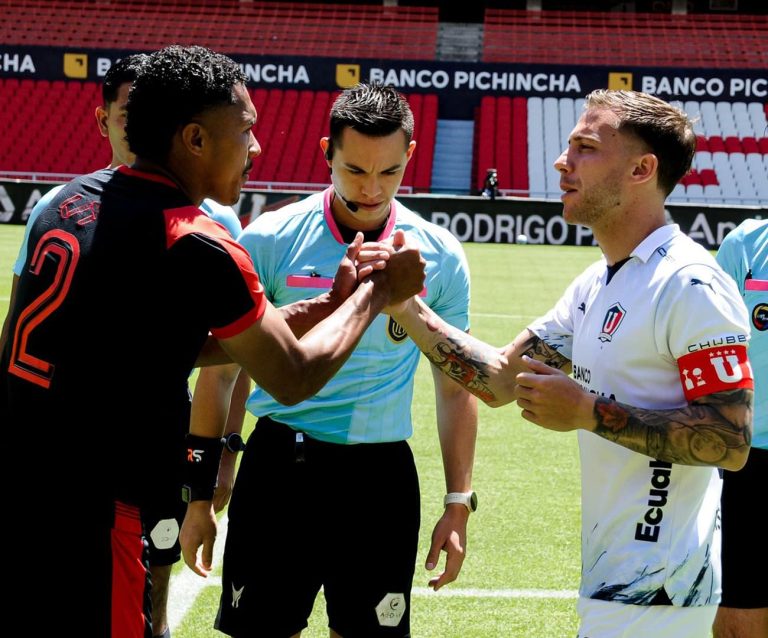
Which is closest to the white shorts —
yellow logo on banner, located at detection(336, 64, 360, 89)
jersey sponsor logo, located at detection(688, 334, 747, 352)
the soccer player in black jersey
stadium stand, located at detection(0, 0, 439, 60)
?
jersey sponsor logo, located at detection(688, 334, 747, 352)

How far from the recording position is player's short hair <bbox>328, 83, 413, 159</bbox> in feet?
11.9

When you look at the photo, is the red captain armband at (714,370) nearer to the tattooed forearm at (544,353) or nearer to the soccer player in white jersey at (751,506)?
the tattooed forearm at (544,353)

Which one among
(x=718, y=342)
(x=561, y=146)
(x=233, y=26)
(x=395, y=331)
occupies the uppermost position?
(x=233, y=26)

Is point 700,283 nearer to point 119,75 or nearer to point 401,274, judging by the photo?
point 401,274

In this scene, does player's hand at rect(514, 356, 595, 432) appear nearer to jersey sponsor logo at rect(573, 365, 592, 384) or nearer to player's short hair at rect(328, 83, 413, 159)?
jersey sponsor logo at rect(573, 365, 592, 384)

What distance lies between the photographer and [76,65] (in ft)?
114

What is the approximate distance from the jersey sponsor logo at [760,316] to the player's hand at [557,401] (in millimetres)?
1398

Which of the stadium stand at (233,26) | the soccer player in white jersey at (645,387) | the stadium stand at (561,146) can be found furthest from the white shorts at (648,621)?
the stadium stand at (233,26)

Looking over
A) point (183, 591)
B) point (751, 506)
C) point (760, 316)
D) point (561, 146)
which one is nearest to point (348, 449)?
point (751, 506)

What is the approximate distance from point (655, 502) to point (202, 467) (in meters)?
1.58

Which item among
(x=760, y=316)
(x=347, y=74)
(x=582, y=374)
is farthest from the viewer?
(x=347, y=74)

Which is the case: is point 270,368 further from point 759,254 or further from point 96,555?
point 759,254

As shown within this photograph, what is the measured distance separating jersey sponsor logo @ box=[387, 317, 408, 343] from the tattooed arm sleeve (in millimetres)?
114

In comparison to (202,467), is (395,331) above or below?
above
